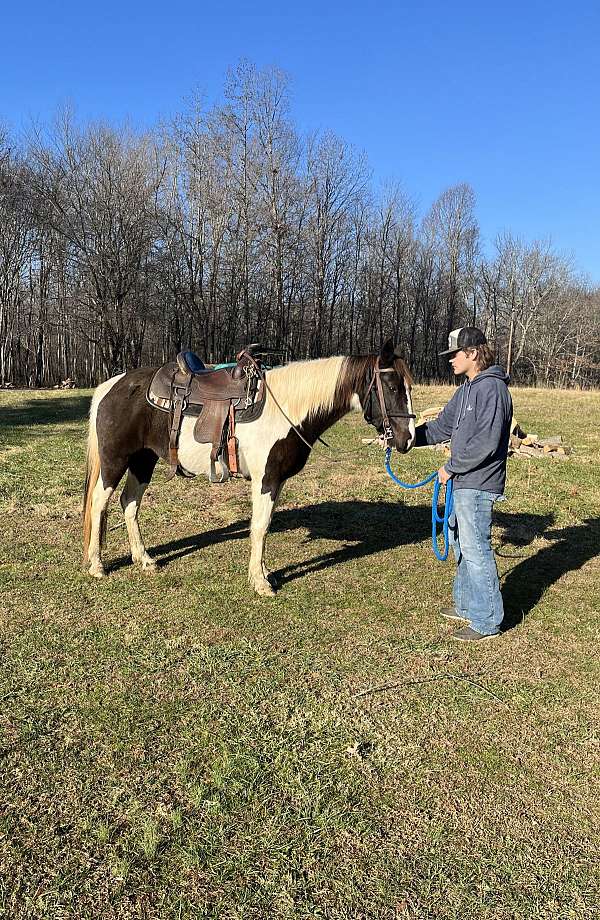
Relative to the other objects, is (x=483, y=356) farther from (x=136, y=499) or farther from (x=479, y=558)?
(x=136, y=499)

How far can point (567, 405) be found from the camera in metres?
18.9

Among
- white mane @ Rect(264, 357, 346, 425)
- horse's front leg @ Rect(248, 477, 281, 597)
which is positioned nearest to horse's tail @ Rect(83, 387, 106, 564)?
horse's front leg @ Rect(248, 477, 281, 597)

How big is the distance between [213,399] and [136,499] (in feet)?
4.30

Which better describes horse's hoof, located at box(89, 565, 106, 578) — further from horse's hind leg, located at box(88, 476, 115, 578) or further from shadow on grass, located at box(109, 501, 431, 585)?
shadow on grass, located at box(109, 501, 431, 585)

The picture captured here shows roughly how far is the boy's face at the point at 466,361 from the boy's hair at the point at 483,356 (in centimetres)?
2

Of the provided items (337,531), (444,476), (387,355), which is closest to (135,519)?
(337,531)

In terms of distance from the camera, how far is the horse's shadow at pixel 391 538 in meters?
5.21

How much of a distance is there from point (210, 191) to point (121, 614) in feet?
90.7

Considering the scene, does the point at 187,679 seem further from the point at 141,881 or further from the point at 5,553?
the point at 5,553

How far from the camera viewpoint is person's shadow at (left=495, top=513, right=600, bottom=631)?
15.7 ft

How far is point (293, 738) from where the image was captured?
2.94 meters

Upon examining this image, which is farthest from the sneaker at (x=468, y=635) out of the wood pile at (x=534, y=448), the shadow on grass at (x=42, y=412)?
the shadow on grass at (x=42, y=412)

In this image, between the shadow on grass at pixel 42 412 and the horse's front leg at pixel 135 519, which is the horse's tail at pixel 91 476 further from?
the shadow on grass at pixel 42 412

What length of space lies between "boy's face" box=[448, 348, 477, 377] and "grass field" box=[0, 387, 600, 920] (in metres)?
1.93
